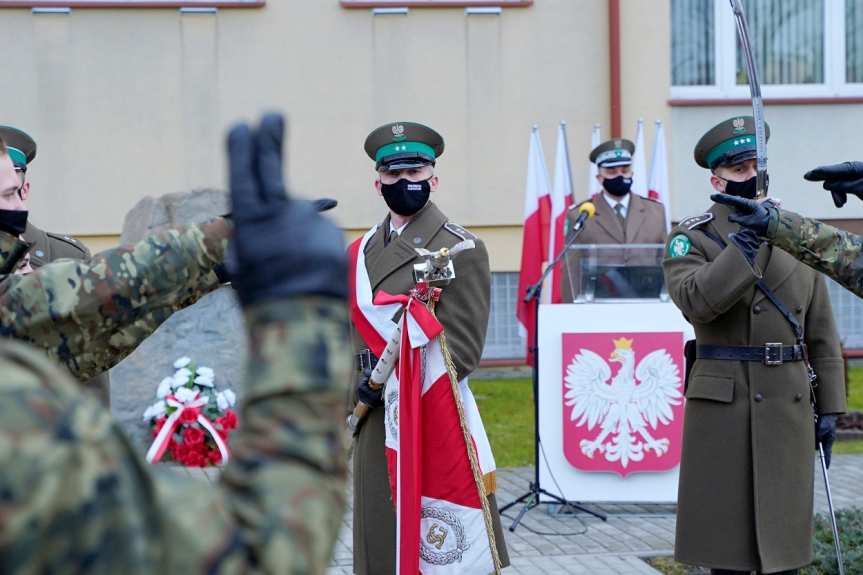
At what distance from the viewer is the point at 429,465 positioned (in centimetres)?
477

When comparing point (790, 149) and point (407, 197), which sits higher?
point (790, 149)

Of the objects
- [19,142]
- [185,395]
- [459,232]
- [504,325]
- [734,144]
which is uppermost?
[19,142]

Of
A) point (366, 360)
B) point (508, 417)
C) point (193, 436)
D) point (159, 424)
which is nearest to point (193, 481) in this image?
point (366, 360)

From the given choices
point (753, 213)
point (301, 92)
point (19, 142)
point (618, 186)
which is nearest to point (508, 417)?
point (618, 186)

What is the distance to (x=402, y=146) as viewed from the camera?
5254mm

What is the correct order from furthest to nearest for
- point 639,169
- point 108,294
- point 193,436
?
point 639,169 < point 193,436 < point 108,294

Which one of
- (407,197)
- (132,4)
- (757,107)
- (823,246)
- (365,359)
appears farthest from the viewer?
(132,4)

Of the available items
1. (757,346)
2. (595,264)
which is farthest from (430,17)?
(757,346)

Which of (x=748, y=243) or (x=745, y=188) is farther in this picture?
(x=745, y=188)

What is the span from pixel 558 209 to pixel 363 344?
564 cm

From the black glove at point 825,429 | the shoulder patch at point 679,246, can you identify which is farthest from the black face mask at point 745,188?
the black glove at point 825,429

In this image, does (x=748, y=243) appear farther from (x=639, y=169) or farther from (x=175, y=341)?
(x=639, y=169)

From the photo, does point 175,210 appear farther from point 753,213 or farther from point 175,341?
point 753,213

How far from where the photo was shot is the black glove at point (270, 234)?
4.23 feet
